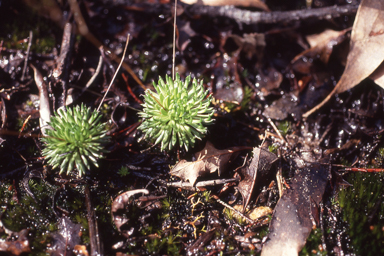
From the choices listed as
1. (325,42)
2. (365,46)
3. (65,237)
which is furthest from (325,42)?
(65,237)

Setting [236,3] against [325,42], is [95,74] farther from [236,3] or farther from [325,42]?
[325,42]

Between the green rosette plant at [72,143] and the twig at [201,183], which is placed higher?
the green rosette plant at [72,143]

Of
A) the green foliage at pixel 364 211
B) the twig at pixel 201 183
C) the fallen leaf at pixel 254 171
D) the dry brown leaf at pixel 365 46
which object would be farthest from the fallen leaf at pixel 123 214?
the dry brown leaf at pixel 365 46

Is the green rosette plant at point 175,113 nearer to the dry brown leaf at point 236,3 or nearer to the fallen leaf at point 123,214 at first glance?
the fallen leaf at point 123,214

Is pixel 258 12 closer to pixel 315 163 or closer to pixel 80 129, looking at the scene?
pixel 315 163

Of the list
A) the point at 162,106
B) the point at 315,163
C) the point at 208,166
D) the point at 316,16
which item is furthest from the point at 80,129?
the point at 316,16
